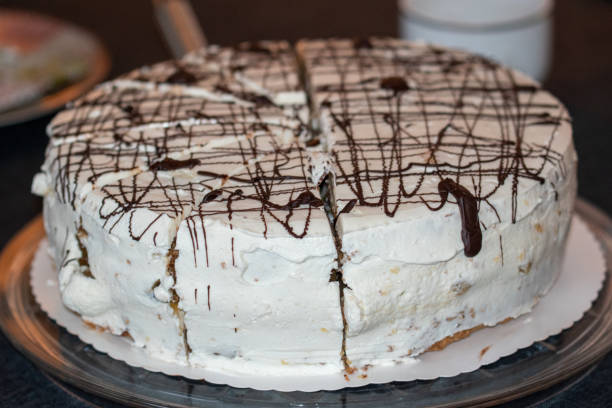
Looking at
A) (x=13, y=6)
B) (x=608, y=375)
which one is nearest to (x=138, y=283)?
(x=608, y=375)

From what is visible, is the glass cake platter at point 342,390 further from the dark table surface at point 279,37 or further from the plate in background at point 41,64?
the plate in background at point 41,64

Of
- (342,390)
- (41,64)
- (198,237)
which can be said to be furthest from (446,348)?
(41,64)

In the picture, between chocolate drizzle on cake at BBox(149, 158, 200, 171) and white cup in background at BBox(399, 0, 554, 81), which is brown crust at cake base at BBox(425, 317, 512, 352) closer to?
chocolate drizzle on cake at BBox(149, 158, 200, 171)

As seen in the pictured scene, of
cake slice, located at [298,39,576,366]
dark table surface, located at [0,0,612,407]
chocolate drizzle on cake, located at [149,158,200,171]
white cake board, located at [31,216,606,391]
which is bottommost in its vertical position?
dark table surface, located at [0,0,612,407]

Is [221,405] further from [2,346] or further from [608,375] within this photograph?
[608,375]

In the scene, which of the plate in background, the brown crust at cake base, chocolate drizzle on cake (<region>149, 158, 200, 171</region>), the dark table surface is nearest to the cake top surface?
chocolate drizzle on cake (<region>149, 158, 200, 171</region>)

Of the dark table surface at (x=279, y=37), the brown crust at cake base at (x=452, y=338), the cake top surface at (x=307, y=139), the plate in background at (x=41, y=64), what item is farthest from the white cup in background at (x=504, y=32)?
the brown crust at cake base at (x=452, y=338)

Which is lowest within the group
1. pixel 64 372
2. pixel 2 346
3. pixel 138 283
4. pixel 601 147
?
pixel 601 147
